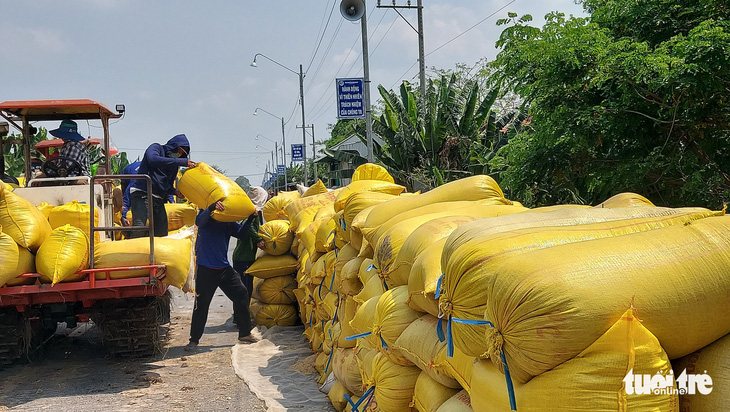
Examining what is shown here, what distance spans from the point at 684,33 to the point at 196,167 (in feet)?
15.8

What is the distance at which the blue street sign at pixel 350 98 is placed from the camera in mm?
13922

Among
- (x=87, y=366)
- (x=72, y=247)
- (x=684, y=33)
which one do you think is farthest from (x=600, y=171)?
(x=87, y=366)

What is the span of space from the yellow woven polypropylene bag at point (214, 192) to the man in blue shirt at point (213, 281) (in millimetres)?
391

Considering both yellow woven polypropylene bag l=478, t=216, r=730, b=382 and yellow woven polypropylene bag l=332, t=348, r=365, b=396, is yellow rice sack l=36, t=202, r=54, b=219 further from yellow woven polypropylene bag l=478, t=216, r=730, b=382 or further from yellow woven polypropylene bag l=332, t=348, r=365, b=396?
yellow woven polypropylene bag l=478, t=216, r=730, b=382

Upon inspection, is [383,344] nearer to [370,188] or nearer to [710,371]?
[710,371]

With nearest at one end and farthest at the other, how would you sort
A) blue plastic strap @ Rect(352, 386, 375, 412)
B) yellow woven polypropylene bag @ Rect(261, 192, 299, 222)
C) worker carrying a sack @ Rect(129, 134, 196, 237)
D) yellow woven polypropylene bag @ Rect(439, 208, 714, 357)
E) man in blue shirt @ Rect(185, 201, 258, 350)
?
yellow woven polypropylene bag @ Rect(439, 208, 714, 357), blue plastic strap @ Rect(352, 386, 375, 412), worker carrying a sack @ Rect(129, 134, 196, 237), man in blue shirt @ Rect(185, 201, 258, 350), yellow woven polypropylene bag @ Rect(261, 192, 299, 222)

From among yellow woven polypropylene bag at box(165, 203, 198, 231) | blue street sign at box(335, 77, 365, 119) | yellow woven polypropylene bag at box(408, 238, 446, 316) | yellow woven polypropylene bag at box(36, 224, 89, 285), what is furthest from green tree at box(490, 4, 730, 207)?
blue street sign at box(335, 77, 365, 119)

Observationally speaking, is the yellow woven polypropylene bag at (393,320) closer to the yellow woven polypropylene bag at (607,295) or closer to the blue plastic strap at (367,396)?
the blue plastic strap at (367,396)

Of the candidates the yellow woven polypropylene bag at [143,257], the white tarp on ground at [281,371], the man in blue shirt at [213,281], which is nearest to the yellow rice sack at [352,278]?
the white tarp on ground at [281,371]

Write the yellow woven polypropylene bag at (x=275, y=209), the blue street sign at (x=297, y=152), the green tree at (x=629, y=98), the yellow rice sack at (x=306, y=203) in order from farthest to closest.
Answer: the blue street sign at (x=297, y=152), the yellow woven polypropylene bag at (x=275, y=209), the yellow rice sack at (x=306, y=203), the green tree at (x=629, y=98)

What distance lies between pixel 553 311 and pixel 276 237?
20.9ft

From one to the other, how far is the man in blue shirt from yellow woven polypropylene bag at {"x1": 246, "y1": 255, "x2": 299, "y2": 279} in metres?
0.53

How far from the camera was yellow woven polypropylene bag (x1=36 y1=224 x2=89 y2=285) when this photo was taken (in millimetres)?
5316

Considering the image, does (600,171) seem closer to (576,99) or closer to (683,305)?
(576,99)
